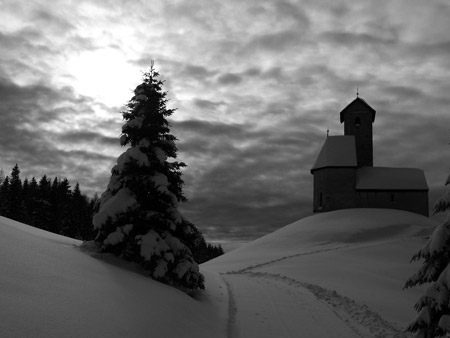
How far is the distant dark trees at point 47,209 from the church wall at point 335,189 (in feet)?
90.5

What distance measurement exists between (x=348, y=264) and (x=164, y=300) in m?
22.5

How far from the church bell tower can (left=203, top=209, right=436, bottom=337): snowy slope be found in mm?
10384

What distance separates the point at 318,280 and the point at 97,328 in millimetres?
18768

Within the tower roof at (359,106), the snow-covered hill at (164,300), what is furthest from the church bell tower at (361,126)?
the snow-covered hill at (164,300)

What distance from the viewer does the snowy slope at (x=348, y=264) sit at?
16.0 meters

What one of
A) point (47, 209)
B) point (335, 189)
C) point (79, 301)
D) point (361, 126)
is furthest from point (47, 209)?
point (79, 301)

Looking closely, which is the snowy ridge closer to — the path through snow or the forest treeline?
the path through snow

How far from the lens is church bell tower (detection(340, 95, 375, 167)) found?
58.8 m

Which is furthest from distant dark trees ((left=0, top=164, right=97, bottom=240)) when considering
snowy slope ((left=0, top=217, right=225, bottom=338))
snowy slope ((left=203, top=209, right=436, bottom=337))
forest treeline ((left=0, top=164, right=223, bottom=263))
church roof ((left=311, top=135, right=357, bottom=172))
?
snowy slope ((left=0, top=217, right=225, bottom=338))

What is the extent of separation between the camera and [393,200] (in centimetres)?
5319

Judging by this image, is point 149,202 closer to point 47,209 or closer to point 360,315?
point 360,315

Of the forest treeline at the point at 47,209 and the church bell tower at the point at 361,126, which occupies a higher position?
the church bell tower at the point at 361,126

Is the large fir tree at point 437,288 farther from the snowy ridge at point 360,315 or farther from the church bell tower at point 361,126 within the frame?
→ the church bell tower at point 361,126

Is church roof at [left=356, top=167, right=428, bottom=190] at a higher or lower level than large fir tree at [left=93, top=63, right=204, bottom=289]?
higher
